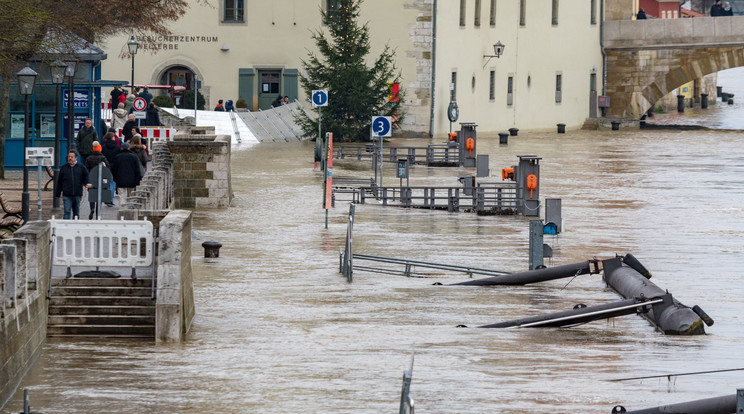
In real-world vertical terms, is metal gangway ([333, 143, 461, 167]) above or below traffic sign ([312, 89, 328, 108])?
below

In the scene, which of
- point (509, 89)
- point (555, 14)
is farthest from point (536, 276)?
point (555, 14)

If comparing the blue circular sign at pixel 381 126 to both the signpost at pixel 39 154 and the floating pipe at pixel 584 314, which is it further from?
the floating pipe at pixel 584 314

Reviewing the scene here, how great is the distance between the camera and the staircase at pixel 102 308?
17375mm

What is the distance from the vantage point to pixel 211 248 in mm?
25328

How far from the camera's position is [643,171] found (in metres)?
46.2

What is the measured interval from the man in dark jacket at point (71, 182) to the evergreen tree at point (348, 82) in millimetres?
28883

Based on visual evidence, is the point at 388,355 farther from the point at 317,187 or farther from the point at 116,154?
the point at 317,187

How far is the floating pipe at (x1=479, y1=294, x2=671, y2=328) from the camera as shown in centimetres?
1884

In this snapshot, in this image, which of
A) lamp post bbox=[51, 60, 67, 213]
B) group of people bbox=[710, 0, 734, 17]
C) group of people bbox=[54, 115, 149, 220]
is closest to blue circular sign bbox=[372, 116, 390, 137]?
group of people bbox=[54, 115, 149, 220]

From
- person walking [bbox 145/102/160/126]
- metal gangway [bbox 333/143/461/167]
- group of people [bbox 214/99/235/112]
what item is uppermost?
group of people [bbox 214/99/235/112]

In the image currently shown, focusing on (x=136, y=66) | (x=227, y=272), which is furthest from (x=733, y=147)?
(x=227, y=272)

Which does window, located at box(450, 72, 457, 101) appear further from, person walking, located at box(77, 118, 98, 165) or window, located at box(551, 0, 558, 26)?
person walking, located at box(77, 118, 98, 165)

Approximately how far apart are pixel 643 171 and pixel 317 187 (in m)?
12.4

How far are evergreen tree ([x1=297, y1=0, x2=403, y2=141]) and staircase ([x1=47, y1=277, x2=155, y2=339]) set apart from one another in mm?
36504
